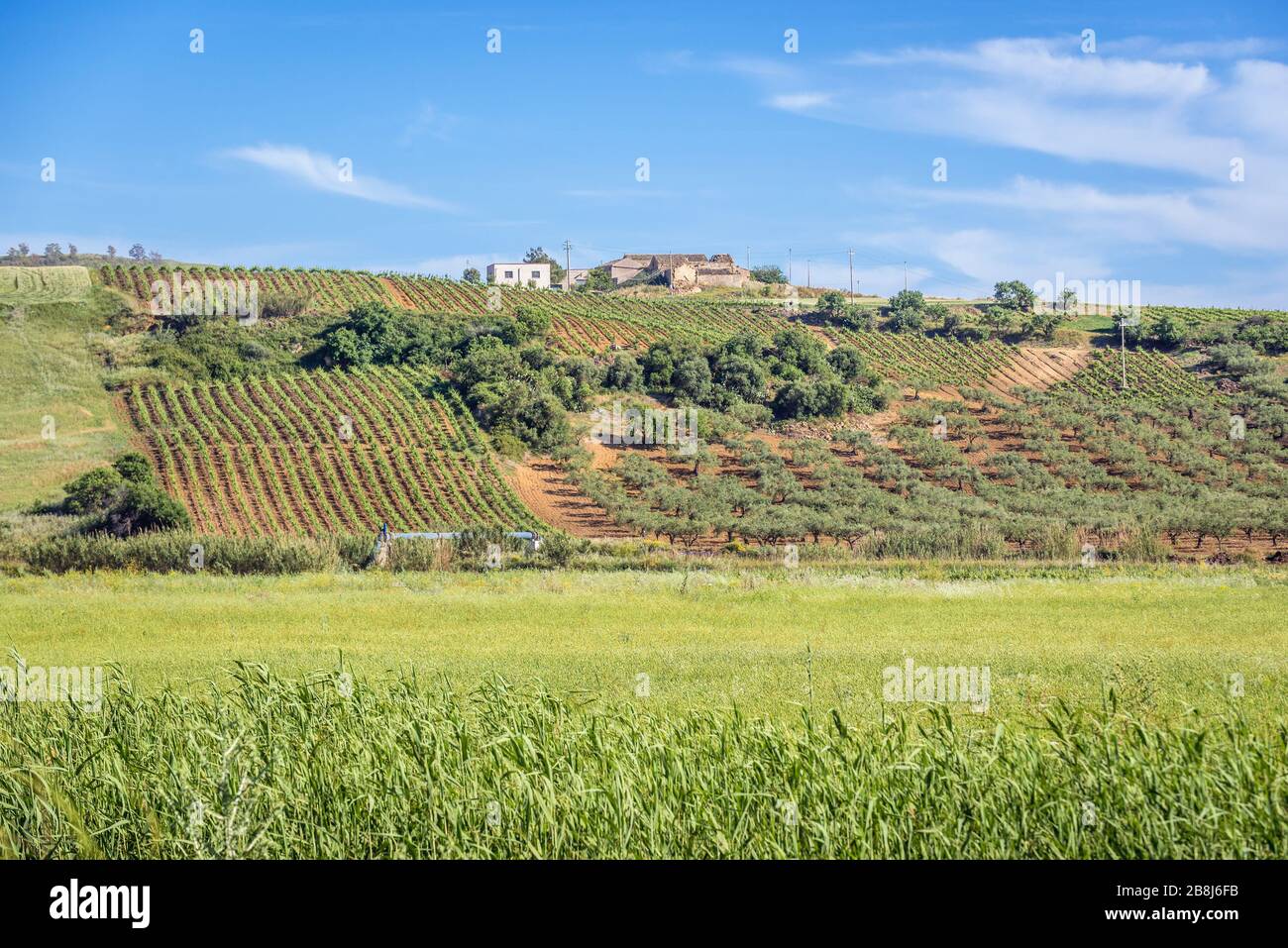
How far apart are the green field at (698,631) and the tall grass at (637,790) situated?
2.85 meters

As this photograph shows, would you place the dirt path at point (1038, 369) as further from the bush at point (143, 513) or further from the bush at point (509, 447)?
the bush at point (143, 513)

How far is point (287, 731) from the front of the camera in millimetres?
9844

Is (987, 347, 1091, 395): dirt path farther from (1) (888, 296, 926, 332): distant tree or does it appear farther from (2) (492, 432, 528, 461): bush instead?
(2) (492, 432, 528, 461): bush

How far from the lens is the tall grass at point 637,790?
807 centimetres

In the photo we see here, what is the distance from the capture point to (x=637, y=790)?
8.74 meters

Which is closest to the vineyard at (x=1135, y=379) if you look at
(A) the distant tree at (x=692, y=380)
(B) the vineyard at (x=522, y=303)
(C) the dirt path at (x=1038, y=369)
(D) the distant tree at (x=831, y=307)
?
(C) the dirt path at (x=1038, y=369)

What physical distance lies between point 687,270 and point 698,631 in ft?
318

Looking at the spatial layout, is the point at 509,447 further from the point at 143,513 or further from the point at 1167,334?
the point at 1167,334

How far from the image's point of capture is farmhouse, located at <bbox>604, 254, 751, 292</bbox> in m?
115

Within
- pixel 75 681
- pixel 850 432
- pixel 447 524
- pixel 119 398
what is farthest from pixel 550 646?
pixel 119 398

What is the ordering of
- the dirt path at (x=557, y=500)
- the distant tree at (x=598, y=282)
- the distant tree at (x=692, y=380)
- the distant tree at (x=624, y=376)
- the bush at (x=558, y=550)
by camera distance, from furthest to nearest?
the distant tree at (x=598, y=282)
the distant tree at (x=624, y=376)
the distant tree at (x=692, y=380)
the dirt path at (x=557, y=500)
the bush at (x=558, y=550)
